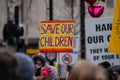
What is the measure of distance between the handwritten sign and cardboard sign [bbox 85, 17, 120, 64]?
3519mm

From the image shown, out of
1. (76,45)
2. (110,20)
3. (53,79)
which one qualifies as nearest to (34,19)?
(76,45)

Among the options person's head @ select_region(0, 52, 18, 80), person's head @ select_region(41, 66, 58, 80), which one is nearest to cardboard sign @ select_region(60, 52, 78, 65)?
person's head @ select_region(41, 66, 58, 80)

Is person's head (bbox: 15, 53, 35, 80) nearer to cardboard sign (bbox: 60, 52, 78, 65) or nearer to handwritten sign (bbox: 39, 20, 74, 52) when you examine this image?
handwritten sign (bbox: 39, 20, 74, 52)

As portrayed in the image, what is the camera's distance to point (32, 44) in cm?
3784

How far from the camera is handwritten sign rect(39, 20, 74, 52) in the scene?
645 inches

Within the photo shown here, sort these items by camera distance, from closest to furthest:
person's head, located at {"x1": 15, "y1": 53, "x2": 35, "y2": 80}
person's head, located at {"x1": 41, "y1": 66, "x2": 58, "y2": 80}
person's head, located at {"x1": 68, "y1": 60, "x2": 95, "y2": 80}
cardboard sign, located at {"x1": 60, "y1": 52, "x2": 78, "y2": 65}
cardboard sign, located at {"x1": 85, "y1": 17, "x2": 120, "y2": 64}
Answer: person's head, located at {"x1": 15, "y1": 53, "x2": 35, "y2": 80} < person's head, located at {"x1": 68, "y1": 60, "x2": 95, "y2": 80} < person's head, located at {"x1": 41, "y1": 66, "x2": 58, "y2": 80} < cardboard sign, located at {"x1": 85, "y1": 17, "x2": 120, "y2": 64} < cardboard sign, located at {"x1": 60, "y1": 52, "x2": 78, "y2": 65}

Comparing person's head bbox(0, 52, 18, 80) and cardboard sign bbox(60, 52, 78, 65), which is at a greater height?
person's head bbox(0, 52, 18, 80)

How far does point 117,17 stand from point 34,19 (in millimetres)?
26975

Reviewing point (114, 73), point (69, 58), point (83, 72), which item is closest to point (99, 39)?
point (114, 73)

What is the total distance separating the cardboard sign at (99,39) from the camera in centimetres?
1252

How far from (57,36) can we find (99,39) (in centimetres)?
413

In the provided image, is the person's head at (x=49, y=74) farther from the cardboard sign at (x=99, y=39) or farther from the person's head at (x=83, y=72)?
the cardboard sign at (x=99, y=39)

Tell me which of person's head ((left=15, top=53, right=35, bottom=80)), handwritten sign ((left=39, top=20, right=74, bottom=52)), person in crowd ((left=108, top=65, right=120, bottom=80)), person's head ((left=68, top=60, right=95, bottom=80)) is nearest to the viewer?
person's head ((left=15, top=53, right=35, bottom=80))

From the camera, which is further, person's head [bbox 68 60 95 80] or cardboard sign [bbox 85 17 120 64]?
cardboard sign [bbox 85 17 120 64]
